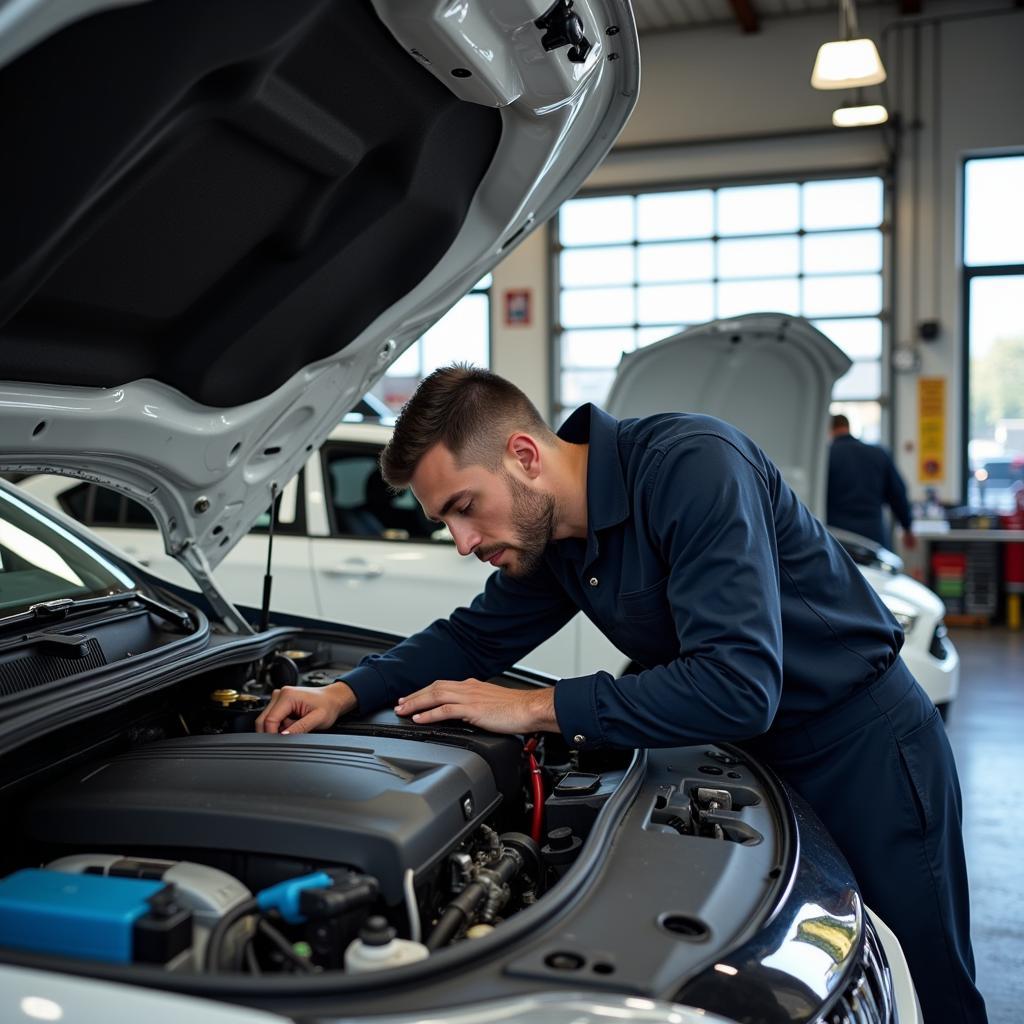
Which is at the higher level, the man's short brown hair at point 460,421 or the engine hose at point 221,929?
the man's short brown hair at point 460,421

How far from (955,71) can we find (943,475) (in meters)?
3.45

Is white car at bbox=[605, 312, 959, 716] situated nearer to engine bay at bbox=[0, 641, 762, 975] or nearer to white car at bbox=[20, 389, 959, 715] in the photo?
white car at bbox=[20, 389, 959, 715]

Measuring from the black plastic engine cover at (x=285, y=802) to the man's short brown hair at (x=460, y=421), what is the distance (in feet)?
1.52

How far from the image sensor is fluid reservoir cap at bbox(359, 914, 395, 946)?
106 cm

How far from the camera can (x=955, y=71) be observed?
9.12 m

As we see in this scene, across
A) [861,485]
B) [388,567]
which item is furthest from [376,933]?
[861,485]

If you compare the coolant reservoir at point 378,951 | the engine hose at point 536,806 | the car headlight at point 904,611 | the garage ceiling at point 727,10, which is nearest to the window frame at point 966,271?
the garage ceiling at point 727,10

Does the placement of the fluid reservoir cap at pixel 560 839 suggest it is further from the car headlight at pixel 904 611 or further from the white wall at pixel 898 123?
the white wall at pixel 898 123

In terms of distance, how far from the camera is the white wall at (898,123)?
906cm

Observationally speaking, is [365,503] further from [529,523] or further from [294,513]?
[529,523]

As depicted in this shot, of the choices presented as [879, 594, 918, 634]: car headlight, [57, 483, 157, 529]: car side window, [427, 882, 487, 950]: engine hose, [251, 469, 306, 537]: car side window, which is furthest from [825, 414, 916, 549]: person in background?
[427, 882, 487, 950]: engine hose

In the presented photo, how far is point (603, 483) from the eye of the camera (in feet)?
5.75

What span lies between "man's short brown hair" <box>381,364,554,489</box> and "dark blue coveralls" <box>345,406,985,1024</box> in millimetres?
160

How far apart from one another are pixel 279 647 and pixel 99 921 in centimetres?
112
